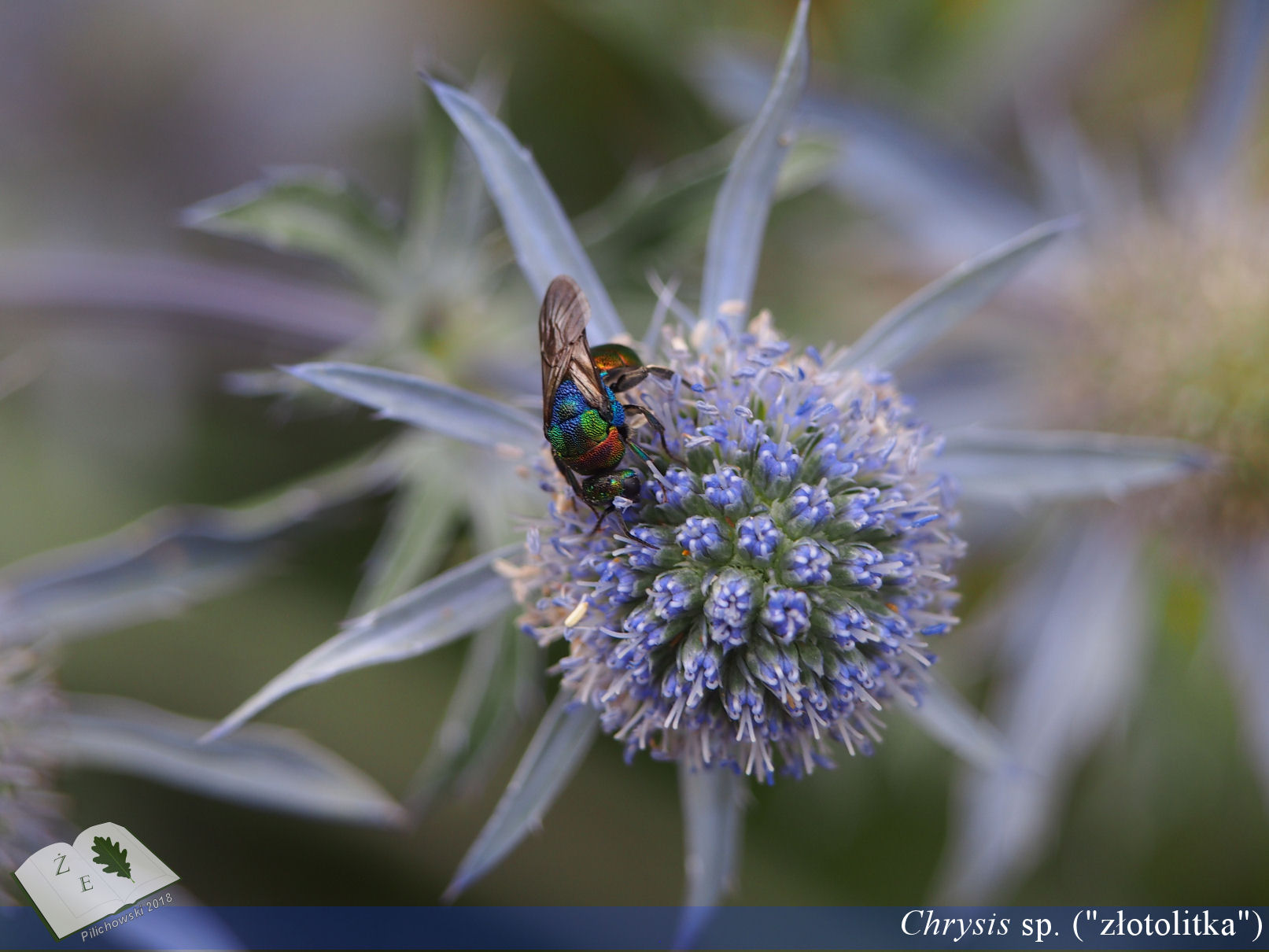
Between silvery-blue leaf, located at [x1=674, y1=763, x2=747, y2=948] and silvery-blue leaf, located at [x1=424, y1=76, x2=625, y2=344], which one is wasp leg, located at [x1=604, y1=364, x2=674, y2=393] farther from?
silvery-blue leaf, located at [x1=674, y1=763, x2=747, y2=948]

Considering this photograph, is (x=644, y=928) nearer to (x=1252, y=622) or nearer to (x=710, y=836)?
(x=710, y=836)

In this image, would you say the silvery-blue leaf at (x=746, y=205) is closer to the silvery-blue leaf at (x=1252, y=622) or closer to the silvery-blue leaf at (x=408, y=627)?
the silvery-blue leaf at (x=408, y=627)

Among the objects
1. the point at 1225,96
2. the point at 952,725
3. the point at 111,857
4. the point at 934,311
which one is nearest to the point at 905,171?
the point at 1225,96

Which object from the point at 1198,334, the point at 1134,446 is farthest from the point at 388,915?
the point at 1198,334

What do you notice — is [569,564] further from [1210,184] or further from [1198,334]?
[1210,184]

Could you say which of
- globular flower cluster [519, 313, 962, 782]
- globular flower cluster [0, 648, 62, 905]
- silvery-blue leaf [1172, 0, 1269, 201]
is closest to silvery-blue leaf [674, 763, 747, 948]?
globular flower cluster [519, 313, 962, 782]

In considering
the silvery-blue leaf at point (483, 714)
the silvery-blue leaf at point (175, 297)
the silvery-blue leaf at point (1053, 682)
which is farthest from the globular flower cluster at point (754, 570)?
the silvery-blue leaf at point (1053, 682)
